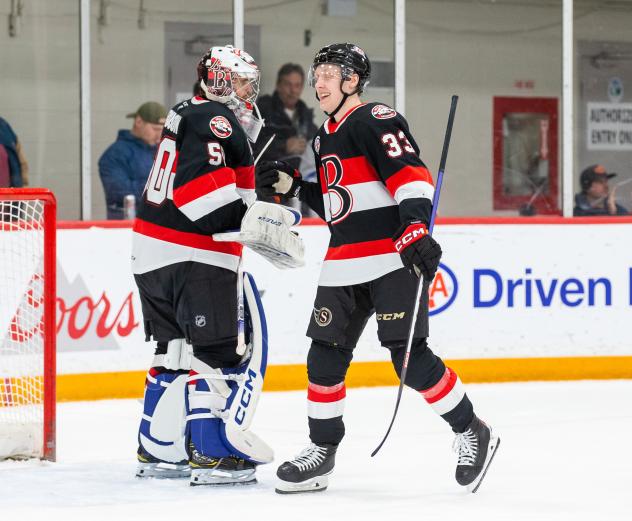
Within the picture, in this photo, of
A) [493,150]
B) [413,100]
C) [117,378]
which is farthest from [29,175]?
[493,150]

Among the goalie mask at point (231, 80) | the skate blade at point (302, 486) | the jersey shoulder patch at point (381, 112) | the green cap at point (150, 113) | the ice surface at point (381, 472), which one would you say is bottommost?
the ice surface at point (381, 472)

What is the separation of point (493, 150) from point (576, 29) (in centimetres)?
75

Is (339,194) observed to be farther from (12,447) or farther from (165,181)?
(12,447)

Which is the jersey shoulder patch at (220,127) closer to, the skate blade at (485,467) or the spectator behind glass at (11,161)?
the skate blade at (485,467)

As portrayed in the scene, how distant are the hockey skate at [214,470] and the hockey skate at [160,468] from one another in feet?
0.41

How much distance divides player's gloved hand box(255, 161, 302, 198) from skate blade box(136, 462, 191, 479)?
0.85 metres

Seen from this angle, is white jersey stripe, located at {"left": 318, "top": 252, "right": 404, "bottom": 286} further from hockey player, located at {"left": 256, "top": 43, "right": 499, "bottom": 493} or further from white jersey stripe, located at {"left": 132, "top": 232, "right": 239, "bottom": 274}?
white jersey stripe, located at {"left": 132, "top": 232, "right": 239, "bottom": 274}

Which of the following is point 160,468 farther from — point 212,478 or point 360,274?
point 360,274

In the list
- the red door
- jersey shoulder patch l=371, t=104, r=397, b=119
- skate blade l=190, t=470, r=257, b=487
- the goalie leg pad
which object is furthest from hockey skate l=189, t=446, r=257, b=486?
the red door

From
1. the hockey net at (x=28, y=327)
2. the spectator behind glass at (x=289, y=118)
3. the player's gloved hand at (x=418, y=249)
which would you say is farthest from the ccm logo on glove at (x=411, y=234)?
the spectator behind glass at (x=289, y=118)

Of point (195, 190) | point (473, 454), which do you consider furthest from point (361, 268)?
point (473, 454)

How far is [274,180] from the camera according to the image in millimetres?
3777

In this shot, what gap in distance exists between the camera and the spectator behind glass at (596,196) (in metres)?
6.64

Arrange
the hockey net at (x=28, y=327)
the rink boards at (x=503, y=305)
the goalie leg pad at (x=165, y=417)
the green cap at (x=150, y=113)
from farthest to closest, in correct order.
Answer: the green cap at (x=150, y=113)
the rink boards at (x=503, y=305)
the hockey net at (x=28, y=327)
the goalie leg pad at (x=165, y=417)
